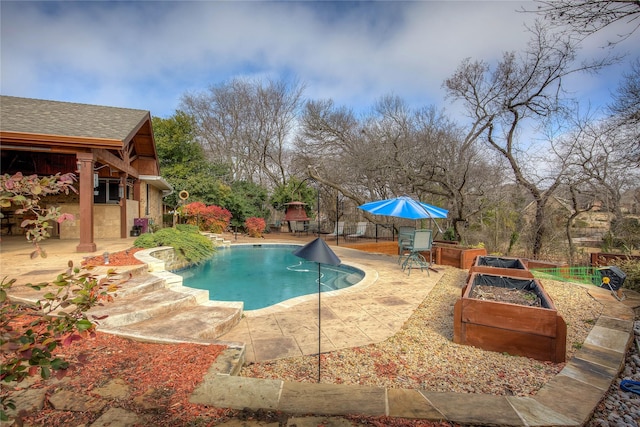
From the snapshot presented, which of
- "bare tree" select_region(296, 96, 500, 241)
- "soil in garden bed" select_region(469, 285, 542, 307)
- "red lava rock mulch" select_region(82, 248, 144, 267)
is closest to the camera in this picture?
"soil in garden bed" select_region(469, 285, 542, 307)

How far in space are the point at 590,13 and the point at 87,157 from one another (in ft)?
29.5

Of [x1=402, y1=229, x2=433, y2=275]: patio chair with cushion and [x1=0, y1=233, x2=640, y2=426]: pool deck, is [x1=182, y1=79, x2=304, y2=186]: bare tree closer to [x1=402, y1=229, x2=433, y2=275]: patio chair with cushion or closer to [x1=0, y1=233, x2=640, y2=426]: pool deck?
[x1=402, y1=229, x2=433, y2=275]: patio chair with cushion

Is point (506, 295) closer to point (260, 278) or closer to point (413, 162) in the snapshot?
point (260, 278)

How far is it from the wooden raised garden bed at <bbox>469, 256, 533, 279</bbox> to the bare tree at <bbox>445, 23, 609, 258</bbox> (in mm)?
4109

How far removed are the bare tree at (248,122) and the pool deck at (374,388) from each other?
17.6m

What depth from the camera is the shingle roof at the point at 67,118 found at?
22.3ft

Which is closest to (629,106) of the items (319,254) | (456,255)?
(456,255)

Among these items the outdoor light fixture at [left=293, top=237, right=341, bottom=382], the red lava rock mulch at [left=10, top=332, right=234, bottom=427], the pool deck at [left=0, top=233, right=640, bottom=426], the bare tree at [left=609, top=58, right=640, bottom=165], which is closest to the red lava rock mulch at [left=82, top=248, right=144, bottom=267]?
the pool deck at [left=0, top=233, right=640, bottom=426]

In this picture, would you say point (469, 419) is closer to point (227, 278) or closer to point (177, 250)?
point (227, 278)

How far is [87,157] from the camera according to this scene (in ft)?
22.8

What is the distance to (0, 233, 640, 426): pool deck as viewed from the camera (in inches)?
75.0

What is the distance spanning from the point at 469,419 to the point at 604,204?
1095 cm

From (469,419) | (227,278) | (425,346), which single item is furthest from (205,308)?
(227,278)

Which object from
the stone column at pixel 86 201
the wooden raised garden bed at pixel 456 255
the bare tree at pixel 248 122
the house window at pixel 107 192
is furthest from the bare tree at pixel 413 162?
the bare tree at pixel 248 122
